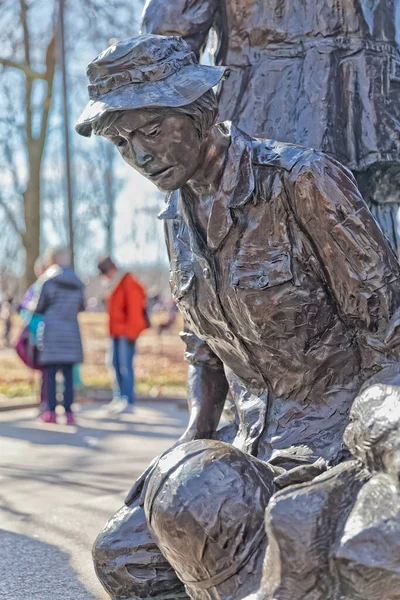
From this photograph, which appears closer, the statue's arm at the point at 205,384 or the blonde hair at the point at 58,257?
the statue's arm at the point at 205,384

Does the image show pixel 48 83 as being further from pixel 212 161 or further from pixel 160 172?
pixel 160 172

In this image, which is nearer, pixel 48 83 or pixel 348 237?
pixel 348 237

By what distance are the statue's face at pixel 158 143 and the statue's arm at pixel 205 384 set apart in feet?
2.63

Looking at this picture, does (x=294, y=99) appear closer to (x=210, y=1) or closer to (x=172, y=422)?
(x=210, y=1)

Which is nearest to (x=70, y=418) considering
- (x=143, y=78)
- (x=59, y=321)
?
(x=59, y=321)

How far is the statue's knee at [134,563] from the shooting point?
2.77 metres

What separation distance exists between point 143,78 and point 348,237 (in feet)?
2.30

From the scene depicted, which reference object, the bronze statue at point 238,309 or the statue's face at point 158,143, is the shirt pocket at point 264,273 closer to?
the bronze statue at point 238,309

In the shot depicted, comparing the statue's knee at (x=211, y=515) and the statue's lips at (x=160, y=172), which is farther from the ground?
the statue's lips at (x=160, y=172)

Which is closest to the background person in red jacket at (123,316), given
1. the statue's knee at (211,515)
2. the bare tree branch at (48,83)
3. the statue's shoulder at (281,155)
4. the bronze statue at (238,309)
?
the bronze statue at (238,309)

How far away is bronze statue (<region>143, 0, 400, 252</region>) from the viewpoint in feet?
10.2

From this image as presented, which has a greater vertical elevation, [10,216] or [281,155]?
[281,155]

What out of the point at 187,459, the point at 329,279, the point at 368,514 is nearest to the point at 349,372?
the point at 329,279

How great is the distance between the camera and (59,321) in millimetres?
8664
